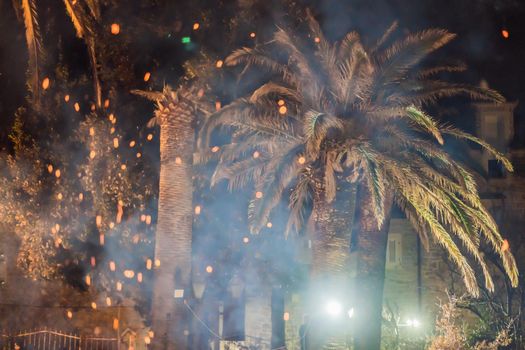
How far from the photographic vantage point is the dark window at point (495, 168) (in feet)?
72.3

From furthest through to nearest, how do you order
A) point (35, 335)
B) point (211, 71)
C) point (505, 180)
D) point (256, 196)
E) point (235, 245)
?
point (505, 180)
point (35, 335)
point (235, 245)
point (211, 71)
point (256, 196)

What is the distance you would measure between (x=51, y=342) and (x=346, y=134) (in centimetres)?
1074

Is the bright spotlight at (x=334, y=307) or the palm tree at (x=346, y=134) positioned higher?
the palm tree at (x=346, y=134)

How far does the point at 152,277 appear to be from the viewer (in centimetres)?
1736

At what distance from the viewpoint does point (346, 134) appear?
14383 millimetres

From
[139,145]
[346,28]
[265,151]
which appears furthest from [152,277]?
[346,28]

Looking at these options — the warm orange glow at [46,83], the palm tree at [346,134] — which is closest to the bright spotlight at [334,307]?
the palm tree at [346,134]

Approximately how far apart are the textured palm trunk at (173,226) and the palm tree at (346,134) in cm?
130

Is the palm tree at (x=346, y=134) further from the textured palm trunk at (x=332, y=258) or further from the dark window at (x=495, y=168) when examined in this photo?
the dark window at (x=495, y=168)

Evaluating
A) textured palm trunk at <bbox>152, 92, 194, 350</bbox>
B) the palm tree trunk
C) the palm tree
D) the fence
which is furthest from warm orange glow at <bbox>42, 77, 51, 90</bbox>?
the palm tree trunk

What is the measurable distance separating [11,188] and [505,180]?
15.4 metres

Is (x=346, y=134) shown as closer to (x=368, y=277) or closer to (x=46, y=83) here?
(x=368, y=277)

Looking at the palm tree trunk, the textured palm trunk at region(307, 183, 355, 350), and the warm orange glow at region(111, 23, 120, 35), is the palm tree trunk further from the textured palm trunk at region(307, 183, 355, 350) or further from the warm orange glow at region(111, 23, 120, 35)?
the warm orange glow at region(111, 23, 120, 35)

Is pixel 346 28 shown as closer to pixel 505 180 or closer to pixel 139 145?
pixel 139 145
